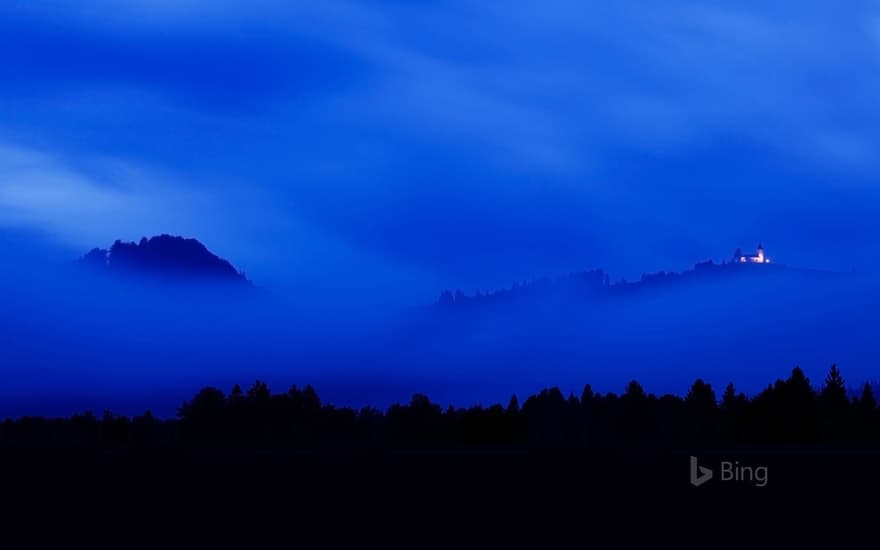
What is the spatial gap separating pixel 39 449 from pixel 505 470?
34493mm

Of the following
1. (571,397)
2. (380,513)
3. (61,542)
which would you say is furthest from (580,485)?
(571,397)

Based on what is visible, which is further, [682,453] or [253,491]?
A: [682,453]

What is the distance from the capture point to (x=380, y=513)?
3441 centimetres

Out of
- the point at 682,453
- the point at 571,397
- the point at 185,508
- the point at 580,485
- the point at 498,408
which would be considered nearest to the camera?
the point at 185,508

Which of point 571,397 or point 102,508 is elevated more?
point 571,397

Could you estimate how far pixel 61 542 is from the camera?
27938mm

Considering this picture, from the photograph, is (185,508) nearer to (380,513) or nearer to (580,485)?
(380,513)

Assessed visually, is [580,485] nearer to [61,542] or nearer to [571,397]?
[61,542]

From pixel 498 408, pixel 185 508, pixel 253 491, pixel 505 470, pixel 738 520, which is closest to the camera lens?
pixel 738 520

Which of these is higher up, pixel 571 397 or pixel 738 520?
pixel 571 397

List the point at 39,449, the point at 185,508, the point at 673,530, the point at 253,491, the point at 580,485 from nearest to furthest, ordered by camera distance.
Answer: the point at 673,530
the point at 185,508
the point at 253,491
the point at 580,485
the point at 39,449

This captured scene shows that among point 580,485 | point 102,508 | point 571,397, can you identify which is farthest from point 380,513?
point 571,397

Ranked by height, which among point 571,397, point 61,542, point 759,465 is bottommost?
point 61,542

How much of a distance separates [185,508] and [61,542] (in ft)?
25.1
